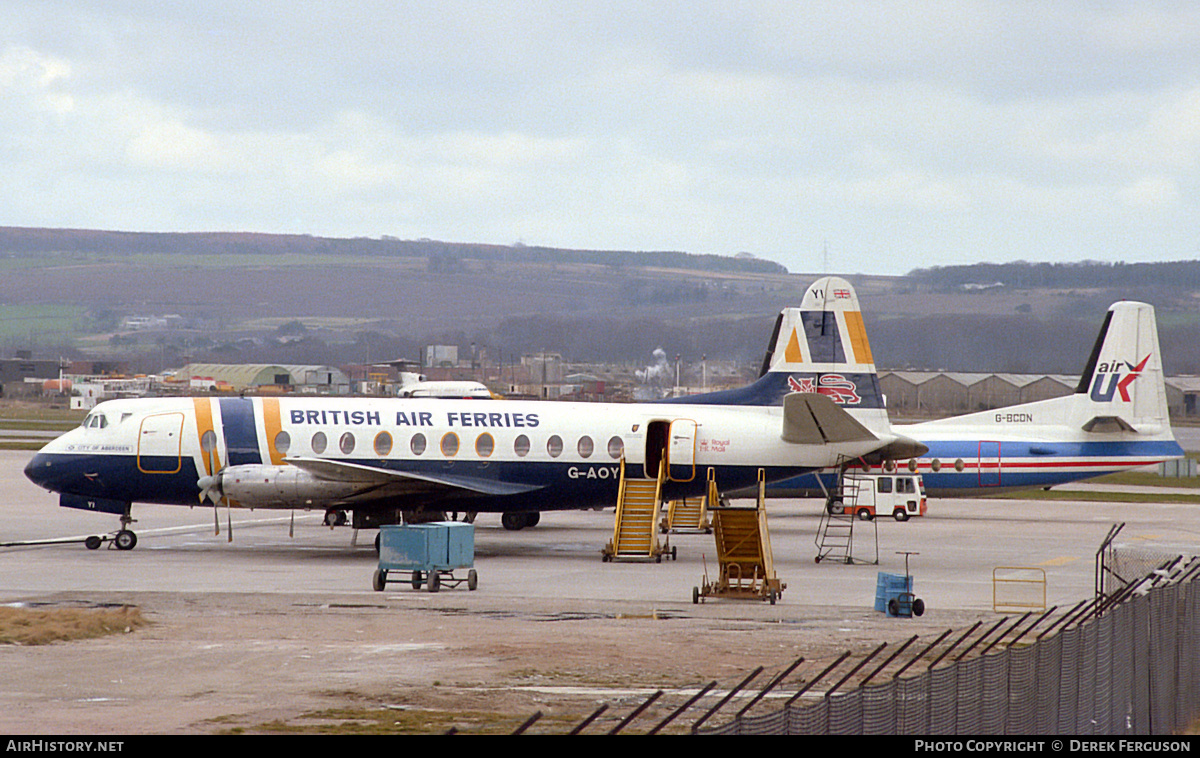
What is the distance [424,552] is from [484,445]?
27.3ft

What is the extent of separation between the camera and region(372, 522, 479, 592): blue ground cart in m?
27.4

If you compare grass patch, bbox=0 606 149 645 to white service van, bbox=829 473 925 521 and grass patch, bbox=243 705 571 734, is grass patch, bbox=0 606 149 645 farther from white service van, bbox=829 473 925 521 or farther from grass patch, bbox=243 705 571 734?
white service van, bbox=829 473 925 521

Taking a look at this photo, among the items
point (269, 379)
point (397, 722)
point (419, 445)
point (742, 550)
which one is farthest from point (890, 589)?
point (269, 379)

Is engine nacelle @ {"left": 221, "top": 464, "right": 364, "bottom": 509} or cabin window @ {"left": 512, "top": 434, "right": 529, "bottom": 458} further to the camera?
cabin window @ {"left": 512, "top": 434, "right": 529, "bottom": 458}

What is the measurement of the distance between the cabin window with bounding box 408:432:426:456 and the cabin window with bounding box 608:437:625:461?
495 cm

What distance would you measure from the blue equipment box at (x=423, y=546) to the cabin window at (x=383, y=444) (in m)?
7.60

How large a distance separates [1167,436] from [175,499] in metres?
32.3

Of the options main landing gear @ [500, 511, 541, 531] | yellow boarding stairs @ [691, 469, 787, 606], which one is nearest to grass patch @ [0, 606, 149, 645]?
yellow boarding stairs @ [691, 469, 787, 606]

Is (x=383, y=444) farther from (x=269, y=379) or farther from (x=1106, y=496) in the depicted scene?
(x=269, y=379)

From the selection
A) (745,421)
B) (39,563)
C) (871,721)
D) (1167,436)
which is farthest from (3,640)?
(1167,436)

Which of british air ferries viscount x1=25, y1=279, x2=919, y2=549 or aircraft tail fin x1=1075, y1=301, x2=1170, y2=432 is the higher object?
aircraft tail fin x1=1075, y1=301, x2=1170, y2=432

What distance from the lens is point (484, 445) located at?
116 ft

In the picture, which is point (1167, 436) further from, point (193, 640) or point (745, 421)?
point (193, 640)

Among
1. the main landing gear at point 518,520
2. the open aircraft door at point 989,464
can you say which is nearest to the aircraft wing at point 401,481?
the main landing gear at point 518,520
